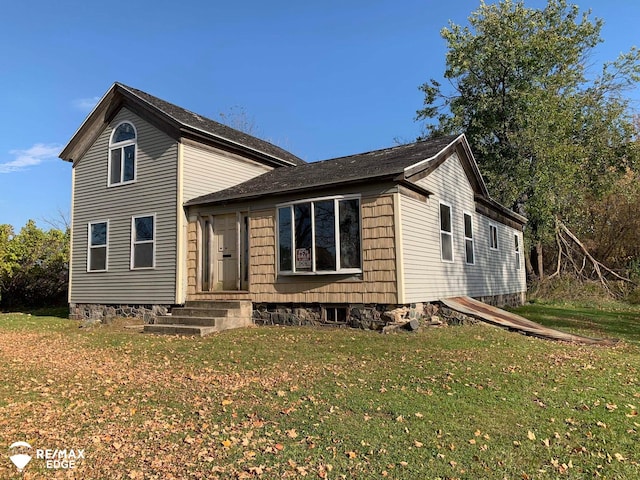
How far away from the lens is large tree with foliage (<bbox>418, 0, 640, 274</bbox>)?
20.6m

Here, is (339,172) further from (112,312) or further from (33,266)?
(33,266)

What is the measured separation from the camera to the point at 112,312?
13688 mm

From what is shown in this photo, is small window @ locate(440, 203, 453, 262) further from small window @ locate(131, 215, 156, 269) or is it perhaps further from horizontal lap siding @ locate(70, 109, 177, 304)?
small window @ locate(131, 215, 156, 269)

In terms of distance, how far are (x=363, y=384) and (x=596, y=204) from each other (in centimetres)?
2558

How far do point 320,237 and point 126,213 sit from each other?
6712mm

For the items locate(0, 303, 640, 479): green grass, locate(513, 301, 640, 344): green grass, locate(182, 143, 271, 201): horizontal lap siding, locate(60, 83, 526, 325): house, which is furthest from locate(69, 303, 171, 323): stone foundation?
locate(513, 301, 640, 344): green grass

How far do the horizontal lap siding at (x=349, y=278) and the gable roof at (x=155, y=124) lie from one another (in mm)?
3340

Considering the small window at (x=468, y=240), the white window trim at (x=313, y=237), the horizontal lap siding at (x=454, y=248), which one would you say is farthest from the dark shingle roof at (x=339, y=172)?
the small window at (x=468, y=240)

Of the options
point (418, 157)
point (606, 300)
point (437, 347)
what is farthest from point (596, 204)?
point (437, 347)

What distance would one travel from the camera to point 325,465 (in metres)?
3.70

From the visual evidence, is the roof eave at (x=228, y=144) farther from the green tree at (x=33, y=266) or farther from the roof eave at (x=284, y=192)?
the green tree at (x=33, y=266)

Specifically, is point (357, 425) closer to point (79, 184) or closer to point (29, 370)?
point (29, 370)

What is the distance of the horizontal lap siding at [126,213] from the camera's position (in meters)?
12.6

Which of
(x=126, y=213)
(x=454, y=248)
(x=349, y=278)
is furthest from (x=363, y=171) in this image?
(x=126, y=213)
